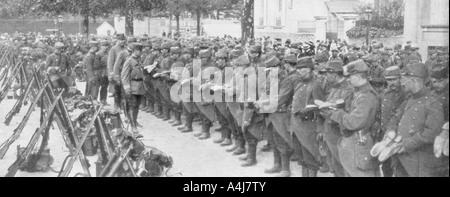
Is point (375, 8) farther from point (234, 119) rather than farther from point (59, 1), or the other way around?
point (234, 119)

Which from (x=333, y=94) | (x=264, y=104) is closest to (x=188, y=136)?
(x=264, y=104)

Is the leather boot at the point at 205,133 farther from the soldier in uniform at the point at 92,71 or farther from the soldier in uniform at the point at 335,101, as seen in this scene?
the soldier in uniform at the point at 335,101

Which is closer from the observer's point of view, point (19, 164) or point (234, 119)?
point (19, 164)

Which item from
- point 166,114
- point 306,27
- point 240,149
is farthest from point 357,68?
point 306,27

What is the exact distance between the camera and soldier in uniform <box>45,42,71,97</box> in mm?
14656

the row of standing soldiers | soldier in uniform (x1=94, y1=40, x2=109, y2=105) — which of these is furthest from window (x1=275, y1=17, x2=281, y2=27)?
the row of standing soldiers

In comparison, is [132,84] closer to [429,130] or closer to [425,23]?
[429,130]

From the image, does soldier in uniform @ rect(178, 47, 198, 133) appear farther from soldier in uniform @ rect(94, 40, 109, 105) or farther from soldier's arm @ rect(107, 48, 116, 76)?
soldier in uniform @ rect(94, 40, 109, 105)

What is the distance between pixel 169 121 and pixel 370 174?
7699 mm

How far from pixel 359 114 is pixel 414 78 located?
0.68 meters

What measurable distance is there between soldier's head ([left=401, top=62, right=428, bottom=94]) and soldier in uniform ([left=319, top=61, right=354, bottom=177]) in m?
0.92

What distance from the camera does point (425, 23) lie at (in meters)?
20.5

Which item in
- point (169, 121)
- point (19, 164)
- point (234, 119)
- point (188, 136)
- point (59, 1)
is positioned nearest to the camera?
point (19, 164)

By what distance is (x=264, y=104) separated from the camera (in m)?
8.93
